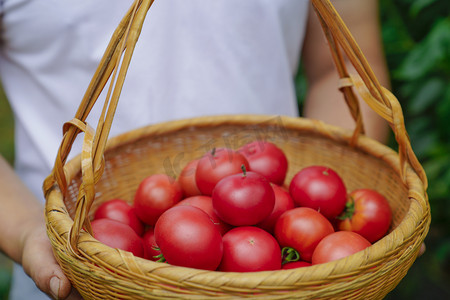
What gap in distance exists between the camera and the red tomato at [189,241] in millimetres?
710

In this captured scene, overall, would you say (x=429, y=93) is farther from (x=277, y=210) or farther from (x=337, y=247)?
(x=337, y=247)

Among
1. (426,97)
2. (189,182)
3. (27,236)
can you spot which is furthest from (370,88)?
(426,97)

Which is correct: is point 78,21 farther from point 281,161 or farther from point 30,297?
point 30,297

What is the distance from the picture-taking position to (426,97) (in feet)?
5.78

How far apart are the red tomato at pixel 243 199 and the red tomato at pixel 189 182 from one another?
0.61 ft

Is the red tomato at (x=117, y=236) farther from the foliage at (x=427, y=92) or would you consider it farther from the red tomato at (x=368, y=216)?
the foliage at (x=427, y=92)

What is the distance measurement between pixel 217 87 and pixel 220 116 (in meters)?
0.12

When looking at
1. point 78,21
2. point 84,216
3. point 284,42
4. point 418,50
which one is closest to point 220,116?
Answer: point 284,42

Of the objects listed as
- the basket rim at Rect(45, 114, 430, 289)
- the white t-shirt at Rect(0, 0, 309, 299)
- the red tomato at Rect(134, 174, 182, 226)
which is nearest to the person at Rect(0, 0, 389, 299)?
the white t-shirt at Rect(0, 0, 309, 299)

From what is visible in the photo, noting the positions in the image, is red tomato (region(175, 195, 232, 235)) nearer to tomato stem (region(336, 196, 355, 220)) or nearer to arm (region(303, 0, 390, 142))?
tomato stem (region(336, 196, 355, 220))

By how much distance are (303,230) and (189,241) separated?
0.76 ft

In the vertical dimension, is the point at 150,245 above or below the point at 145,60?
below

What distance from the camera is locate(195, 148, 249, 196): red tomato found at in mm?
938

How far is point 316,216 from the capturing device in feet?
2.81
